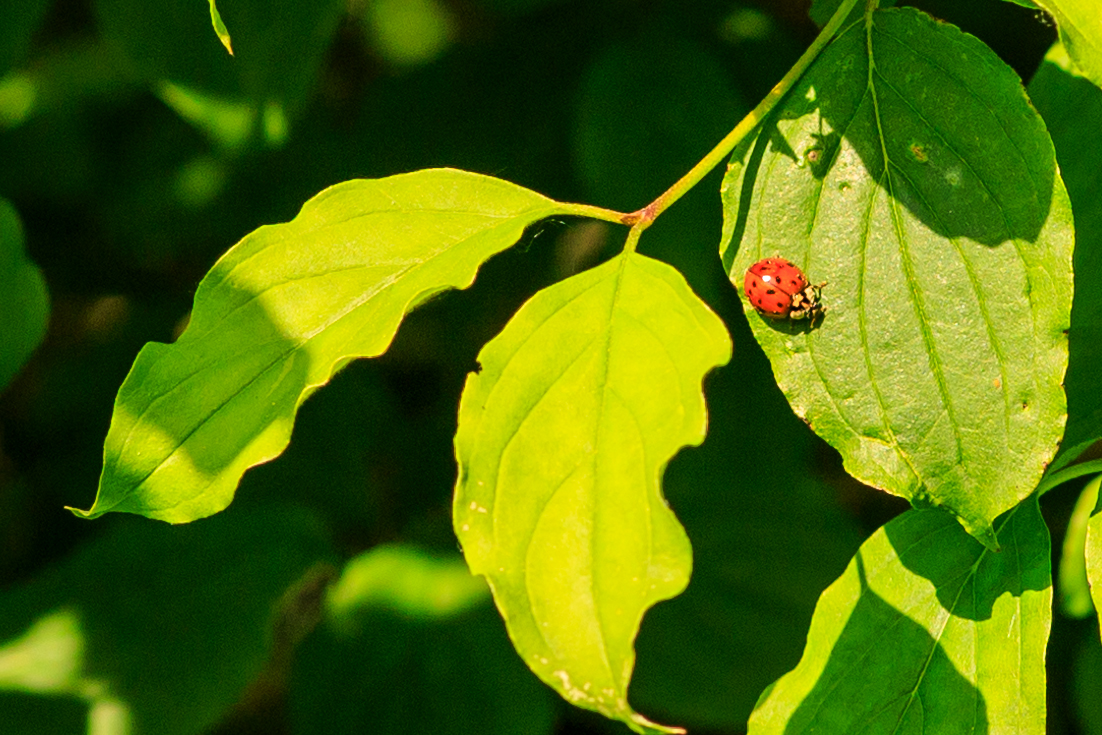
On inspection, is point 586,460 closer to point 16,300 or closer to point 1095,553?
point 1095,553

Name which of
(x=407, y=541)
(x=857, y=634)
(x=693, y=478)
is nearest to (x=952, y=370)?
(x=857, y=634)

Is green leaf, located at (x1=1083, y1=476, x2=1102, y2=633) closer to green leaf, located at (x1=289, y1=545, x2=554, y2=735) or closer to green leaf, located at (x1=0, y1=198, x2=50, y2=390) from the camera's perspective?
green leaf, located at (x1=289, y1=545, x2=554, y2=735)

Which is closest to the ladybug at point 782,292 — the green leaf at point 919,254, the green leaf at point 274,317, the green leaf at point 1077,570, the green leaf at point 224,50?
the green leaf at point 919,254

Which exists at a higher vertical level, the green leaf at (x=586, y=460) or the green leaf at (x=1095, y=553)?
the green leaf at (x=586, y=460)

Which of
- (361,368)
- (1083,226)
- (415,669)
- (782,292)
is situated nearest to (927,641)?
(782,292)

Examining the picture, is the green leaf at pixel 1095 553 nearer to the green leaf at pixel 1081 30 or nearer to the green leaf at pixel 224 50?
the green leaf at pixel 1081 30

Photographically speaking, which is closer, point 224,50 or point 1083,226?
point 1083,226
